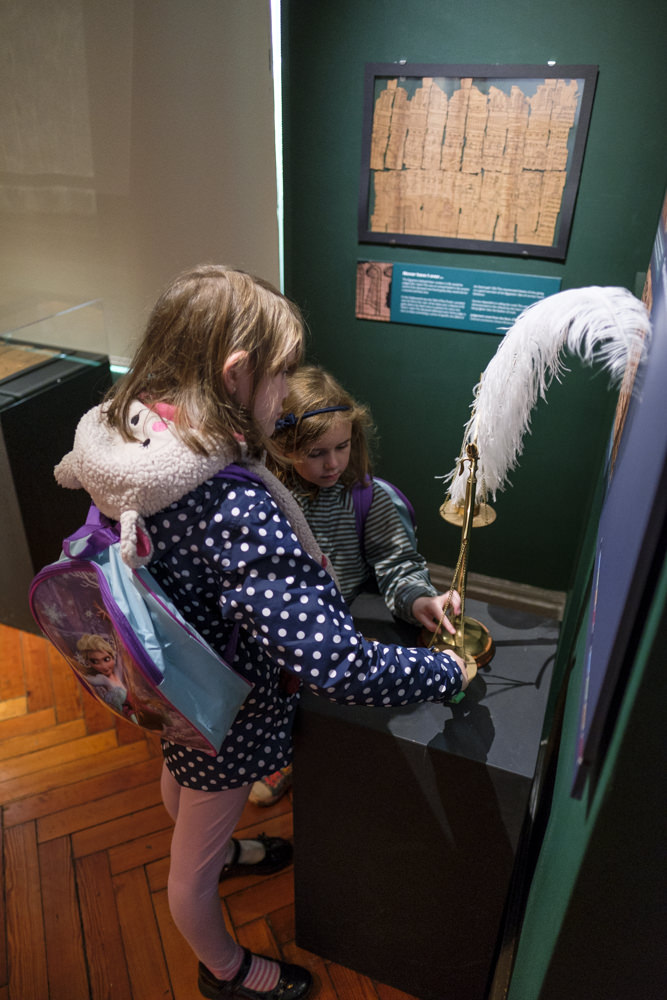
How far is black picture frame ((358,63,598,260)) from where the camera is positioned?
2375 millimetres

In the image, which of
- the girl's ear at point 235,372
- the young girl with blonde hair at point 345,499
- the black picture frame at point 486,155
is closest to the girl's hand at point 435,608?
the young girl with blonde hair at point 345,499

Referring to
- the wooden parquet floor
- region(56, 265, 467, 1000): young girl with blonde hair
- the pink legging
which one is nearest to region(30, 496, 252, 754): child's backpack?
region(56, 265, 467, 1000): young girl with blonde hair

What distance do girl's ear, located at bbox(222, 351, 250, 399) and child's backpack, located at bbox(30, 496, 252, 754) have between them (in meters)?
0.32

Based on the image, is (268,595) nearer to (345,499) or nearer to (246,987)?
(345,499)

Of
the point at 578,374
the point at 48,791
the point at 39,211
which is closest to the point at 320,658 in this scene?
the point at 48,791

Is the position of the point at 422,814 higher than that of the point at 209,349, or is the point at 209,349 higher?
the point at 209,349

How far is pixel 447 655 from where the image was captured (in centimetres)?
141

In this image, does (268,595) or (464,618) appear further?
(464,618)

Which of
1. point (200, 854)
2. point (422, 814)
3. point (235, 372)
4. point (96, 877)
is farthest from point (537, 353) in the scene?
point (96, 877)

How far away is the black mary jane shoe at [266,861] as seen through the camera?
7.02ft

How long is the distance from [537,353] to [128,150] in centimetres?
238

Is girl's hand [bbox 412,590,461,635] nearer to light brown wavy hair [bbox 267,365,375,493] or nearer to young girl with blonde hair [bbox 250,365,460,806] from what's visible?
young girl with blonde hair [bbox 250,365,460,806]

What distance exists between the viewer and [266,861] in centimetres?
216

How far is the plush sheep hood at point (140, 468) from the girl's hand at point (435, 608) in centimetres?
58
